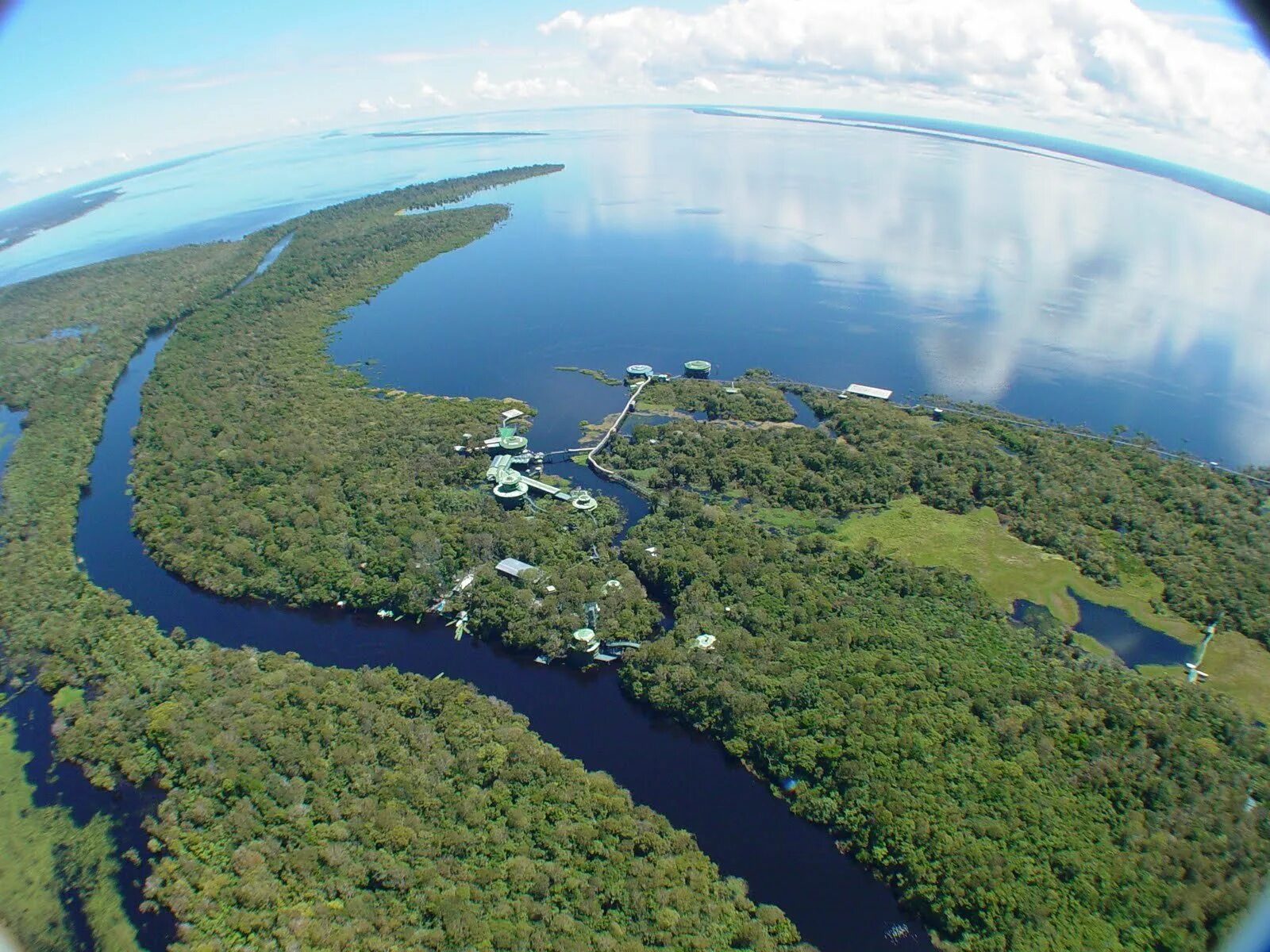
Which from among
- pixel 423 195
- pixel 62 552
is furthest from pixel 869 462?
pixel 423 195

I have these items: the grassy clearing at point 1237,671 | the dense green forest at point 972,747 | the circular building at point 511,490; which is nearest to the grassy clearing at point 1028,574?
the grassy clearing at point 1237,671

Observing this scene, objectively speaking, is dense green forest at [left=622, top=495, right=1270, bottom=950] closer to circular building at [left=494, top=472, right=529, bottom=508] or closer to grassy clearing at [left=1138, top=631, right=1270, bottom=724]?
grassy clearing at [left=1138, top=631, right=1270, bottom=724]

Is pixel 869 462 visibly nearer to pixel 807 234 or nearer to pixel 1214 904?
pixel 1214 904

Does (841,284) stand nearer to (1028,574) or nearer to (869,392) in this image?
(869,392)

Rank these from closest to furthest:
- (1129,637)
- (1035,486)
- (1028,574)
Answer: (1129,637), (1028,574), (1035,486)

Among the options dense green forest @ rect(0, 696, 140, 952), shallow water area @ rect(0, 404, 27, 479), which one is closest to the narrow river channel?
dense green forest @ rect(0, 696, 140, 952)

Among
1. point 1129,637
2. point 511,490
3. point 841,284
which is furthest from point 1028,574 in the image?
point 841,284

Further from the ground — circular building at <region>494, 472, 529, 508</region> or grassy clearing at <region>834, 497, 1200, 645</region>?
circular building at <region>494, 472, 529, 508</region>
